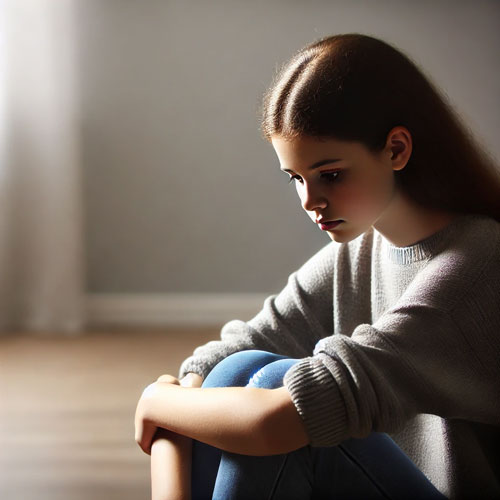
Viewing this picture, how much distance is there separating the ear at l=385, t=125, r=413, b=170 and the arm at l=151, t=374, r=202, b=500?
434 mm

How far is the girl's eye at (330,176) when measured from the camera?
97 centimetres

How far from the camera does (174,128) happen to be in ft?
9.50

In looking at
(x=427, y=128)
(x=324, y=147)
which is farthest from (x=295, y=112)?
(x=427, y=128)

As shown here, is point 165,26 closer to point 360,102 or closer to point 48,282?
point 48,282

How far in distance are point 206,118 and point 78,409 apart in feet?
4.24

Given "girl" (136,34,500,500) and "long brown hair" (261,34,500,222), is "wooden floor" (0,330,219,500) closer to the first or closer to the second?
"girl" (136,34,500,500)

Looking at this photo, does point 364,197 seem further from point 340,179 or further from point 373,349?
point 373,349

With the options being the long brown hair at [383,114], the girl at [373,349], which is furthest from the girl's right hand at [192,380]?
the long brown hair at [383,114]

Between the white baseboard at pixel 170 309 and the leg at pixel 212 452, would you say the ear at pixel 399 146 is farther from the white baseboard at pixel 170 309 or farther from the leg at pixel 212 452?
the white baseboard at pixel 170 309

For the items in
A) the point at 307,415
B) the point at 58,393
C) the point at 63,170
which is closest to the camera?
the point at 307,415

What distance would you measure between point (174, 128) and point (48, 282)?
717 mm

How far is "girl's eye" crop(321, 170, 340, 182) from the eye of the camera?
3.19 ft

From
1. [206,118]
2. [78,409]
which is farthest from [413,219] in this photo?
[206,118]

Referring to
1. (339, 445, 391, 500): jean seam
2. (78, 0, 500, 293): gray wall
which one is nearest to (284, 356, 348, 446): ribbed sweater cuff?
(339, 445, 391, 500): jean seam
